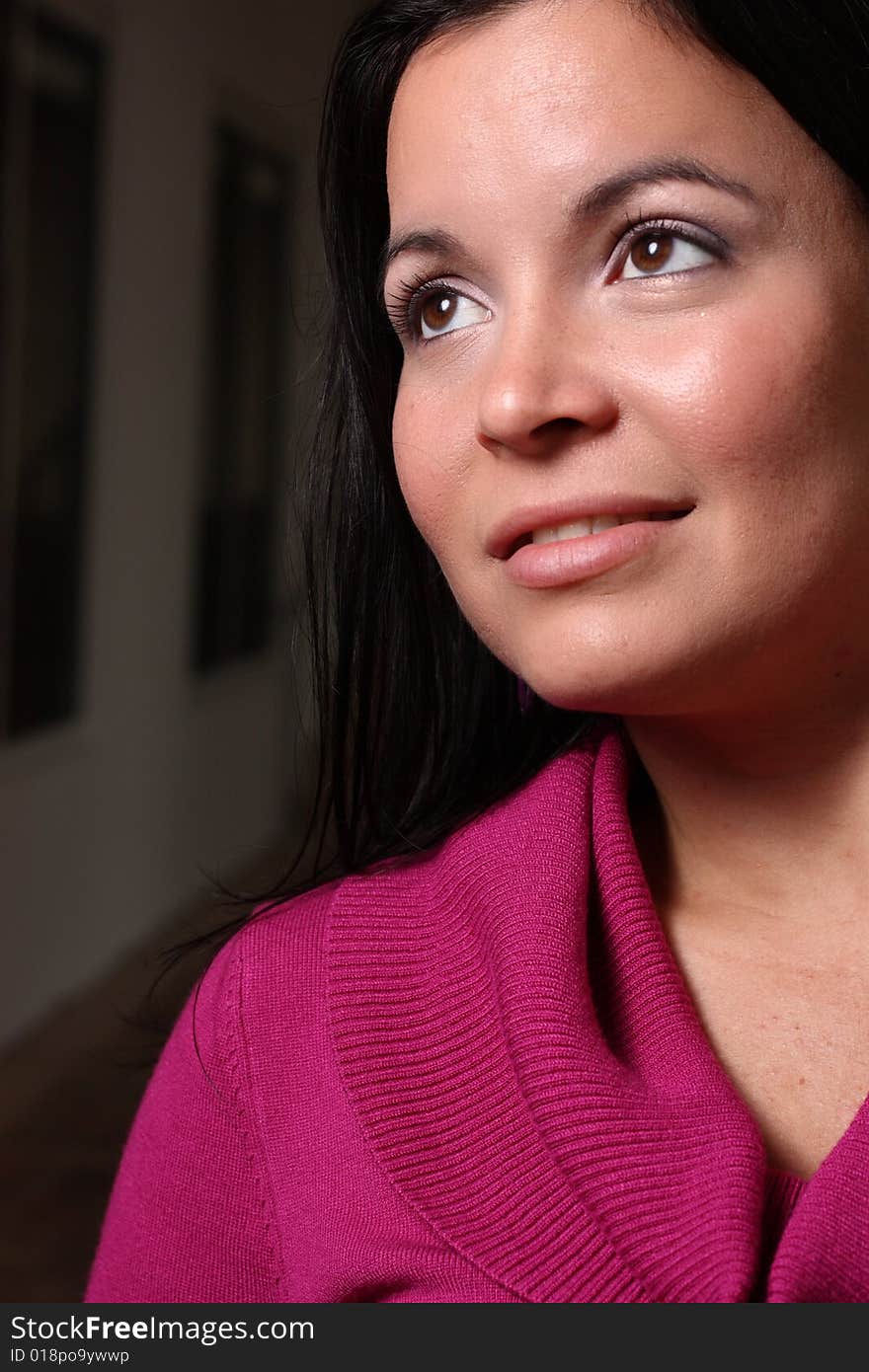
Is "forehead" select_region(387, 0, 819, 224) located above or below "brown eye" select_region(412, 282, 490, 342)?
above

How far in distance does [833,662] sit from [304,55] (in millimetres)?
5978

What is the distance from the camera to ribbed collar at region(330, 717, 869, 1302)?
90cm

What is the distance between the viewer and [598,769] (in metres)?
1.18

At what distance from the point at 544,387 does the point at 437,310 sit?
221mm

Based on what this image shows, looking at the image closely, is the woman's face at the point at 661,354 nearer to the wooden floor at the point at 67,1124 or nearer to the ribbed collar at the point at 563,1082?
the ribbed collar at the point at 563,1082

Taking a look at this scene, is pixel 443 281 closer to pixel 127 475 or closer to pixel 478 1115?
pixel 478 1115

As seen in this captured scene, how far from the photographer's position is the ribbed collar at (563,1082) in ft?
2.95

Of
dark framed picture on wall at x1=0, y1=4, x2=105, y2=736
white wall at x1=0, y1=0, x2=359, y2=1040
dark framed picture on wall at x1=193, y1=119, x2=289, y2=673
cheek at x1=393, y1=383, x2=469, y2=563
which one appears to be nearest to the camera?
cheek at x1=393, y1=383, x2=469, y2=563

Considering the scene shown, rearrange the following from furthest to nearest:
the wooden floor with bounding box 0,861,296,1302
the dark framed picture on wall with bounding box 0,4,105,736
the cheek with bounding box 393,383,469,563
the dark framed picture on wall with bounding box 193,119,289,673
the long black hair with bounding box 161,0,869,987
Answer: the dark framed picture on wall with bounding box 193,119,289,673, the dark framed picture on wall with bounding box 0,4,105,736, the wooden floor with bounding box 0,861,296,1302, the long black hair with bounding box 161,0,869,987, the cheek with bounding box 393,383,469,563

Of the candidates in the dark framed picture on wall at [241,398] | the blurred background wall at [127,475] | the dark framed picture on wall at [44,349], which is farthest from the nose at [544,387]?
the dark framed picture on wall at [241,398]

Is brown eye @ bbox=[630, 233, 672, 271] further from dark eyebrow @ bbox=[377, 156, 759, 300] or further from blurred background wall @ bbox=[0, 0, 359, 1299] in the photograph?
blurred background wall @ bbox=[0, 0, 359, 1299]

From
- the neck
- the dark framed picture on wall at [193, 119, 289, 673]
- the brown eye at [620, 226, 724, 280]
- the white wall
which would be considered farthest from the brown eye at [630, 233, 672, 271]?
the dark framed picture on wall at [193, 119, 289, 673]

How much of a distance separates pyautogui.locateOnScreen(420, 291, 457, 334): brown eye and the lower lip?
220 mm

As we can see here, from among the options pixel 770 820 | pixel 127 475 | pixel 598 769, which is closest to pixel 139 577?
pixel 127 475
